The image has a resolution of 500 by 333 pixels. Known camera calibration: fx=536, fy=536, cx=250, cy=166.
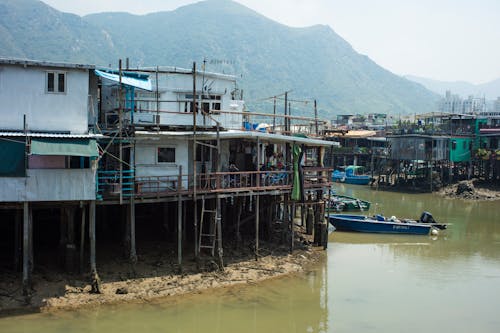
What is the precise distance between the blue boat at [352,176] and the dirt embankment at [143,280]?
1528 inches

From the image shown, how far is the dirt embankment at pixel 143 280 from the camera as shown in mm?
19266

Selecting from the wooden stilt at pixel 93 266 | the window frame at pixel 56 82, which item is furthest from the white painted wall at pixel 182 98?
the wooden stilt at pixel 93 266

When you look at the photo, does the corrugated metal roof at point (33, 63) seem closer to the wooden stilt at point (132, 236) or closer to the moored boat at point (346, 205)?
the wooden stilt at point (132, 236)

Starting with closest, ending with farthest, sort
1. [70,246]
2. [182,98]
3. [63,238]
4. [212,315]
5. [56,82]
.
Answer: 1. [212,315]
2. [56,82]
3. [70,246]
4. [63,238]
5. [182,98]

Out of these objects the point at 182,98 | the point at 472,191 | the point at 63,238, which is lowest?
the point at 472,191

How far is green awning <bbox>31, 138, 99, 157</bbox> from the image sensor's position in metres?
19.0

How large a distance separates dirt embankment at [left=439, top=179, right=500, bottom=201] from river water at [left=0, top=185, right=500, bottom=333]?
19882 millimetres

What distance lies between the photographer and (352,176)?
212 feet

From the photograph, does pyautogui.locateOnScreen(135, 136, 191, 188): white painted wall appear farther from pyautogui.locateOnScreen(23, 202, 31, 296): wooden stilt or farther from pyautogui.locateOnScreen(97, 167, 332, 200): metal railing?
pyautogui.locateOnScreen(23, 202, 31, 296): wooden stilt

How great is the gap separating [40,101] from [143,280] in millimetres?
7973

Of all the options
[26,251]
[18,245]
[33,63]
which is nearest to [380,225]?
[18,245]

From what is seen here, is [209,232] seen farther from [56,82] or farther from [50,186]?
[56,82]

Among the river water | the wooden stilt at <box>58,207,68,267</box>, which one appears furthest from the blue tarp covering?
the river water

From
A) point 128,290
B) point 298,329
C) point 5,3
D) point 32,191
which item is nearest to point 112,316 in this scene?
point 128,290
